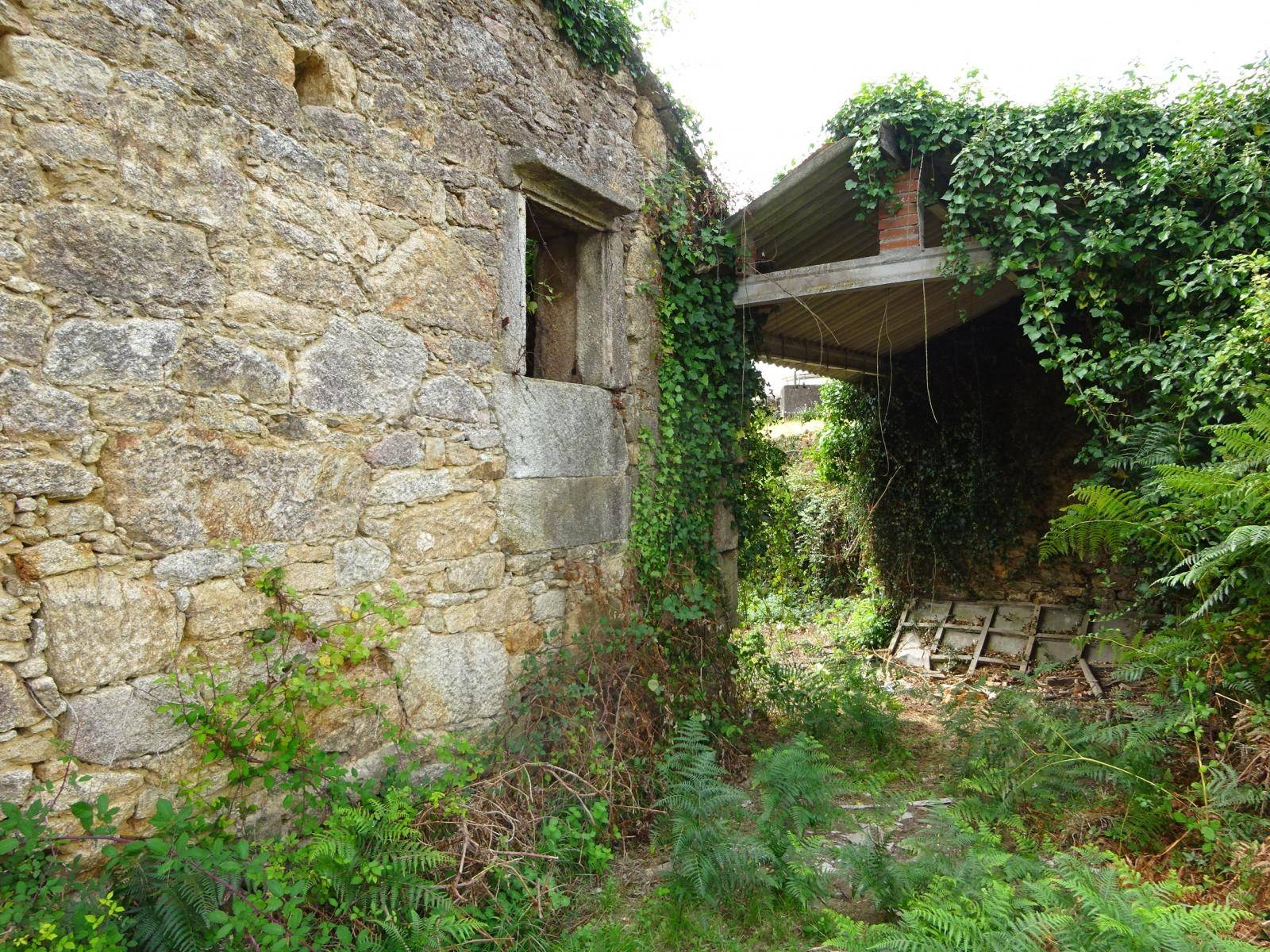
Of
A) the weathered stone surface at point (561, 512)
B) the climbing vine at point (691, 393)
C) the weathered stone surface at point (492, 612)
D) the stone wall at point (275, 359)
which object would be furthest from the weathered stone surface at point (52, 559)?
the climbing vine at point (691, 393)

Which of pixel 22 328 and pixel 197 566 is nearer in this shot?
pixel 22 328

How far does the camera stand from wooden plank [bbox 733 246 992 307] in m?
5.04

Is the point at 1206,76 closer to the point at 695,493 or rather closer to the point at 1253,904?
the point at 695,493

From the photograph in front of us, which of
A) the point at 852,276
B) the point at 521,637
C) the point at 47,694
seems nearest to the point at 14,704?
the point at 47,694

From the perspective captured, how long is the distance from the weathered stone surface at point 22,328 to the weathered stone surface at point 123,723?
1008 millimetres

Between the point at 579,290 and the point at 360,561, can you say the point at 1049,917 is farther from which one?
the point at 579,290

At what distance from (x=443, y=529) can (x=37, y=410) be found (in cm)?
161

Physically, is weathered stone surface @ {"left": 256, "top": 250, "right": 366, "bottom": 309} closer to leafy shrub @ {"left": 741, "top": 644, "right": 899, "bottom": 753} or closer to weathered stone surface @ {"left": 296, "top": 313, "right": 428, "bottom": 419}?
weathered stone surface @ {"left": 296, "top": 313, "right": 428, "bottom": 419}

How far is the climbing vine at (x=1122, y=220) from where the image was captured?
419cm

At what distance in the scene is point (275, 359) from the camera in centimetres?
303

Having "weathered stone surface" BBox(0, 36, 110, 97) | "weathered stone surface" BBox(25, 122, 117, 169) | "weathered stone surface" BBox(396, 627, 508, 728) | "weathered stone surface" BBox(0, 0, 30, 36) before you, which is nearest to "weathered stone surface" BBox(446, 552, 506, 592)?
"weathered stone surface" BBox(396, 627, 508, 728)

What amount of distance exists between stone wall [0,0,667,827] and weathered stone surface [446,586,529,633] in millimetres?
15

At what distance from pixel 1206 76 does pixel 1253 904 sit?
159 inches

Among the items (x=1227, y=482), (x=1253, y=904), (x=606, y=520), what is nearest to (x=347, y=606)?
(x=606, y=520)
